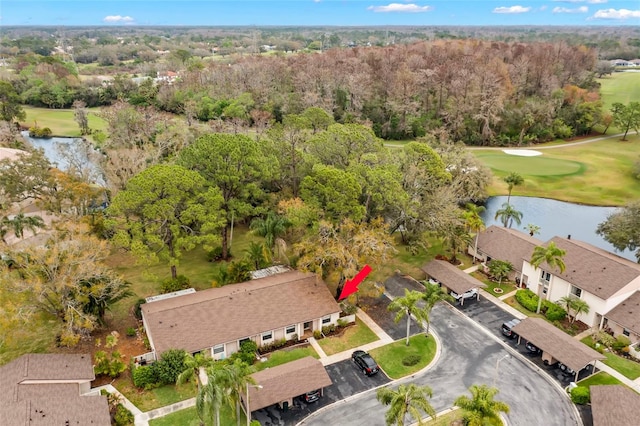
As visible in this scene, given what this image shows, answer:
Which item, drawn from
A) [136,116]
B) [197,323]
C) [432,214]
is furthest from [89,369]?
[136,116]

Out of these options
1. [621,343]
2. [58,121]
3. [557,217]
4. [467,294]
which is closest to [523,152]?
[557,217]

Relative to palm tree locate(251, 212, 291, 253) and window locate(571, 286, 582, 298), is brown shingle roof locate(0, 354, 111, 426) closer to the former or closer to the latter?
palm tree locate(251, 212, 291, 253)

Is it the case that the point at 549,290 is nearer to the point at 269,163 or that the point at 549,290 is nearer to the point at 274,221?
the point at 274,221

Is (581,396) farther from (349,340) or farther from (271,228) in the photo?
(271,228)

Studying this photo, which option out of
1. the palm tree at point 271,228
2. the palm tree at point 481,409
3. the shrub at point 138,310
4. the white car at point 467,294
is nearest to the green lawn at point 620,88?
the white car at point 467,294

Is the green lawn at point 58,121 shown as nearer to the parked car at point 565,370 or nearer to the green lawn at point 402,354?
the green lawn at point 402,354

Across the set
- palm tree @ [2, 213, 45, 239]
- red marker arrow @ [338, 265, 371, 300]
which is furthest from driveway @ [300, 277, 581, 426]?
palm tree @ [2, 213, 45, 239]
